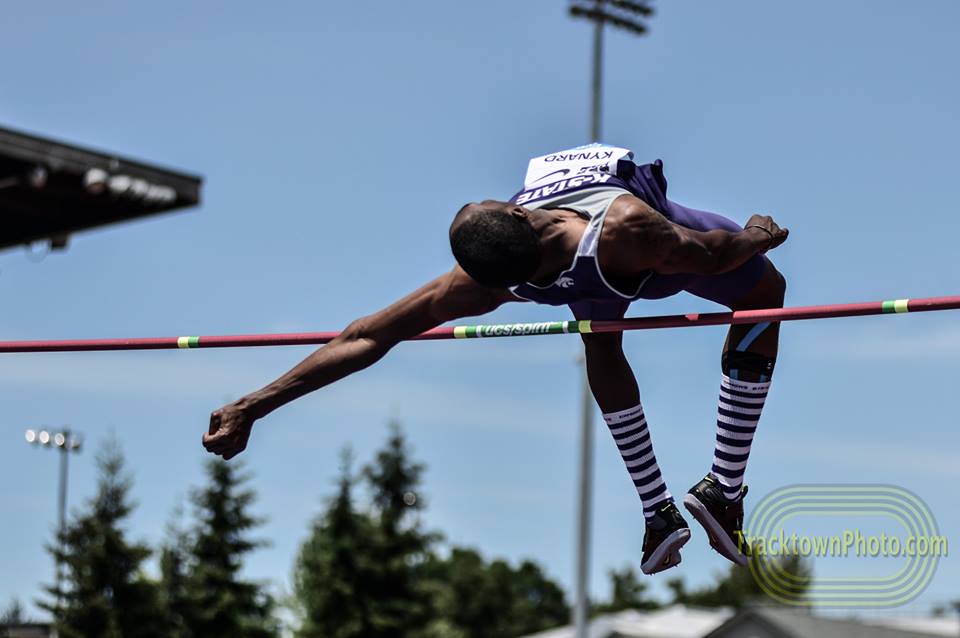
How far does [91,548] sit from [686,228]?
33197 millimetres

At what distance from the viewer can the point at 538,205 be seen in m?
7.30

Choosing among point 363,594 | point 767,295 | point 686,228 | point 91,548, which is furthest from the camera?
point 363,594

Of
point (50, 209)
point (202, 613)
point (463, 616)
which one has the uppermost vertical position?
point (50, 209)

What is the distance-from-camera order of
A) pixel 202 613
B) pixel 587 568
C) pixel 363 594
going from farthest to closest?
pixel 363 594 → pixel 202 613 → pixel 587 568

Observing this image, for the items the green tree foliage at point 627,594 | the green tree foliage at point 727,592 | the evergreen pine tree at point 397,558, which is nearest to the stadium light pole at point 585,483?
the evergreen pine tree at point 397,558

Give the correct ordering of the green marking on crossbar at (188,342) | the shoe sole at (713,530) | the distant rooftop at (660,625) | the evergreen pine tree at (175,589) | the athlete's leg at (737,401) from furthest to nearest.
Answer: the distant rooftop at (660,625) < the evergreen pine tree at (175,589) < the green marking on crossbar at (188,342) < the athlete's leg at (737,401) < the shoe sole at (713,530)

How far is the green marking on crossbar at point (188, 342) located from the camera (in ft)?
29.1

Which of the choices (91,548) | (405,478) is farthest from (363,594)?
(91,548)

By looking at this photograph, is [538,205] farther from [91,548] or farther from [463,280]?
[91,548]

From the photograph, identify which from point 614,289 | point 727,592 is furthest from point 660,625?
point 614,289

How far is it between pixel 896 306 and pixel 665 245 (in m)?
1.19

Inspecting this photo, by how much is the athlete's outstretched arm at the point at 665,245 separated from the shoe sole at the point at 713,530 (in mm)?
1225

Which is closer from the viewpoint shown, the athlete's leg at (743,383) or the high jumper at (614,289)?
the high jumper at (614,289)

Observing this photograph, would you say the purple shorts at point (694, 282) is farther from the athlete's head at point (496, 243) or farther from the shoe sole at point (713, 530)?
the shoe sole at point (713, 530)
